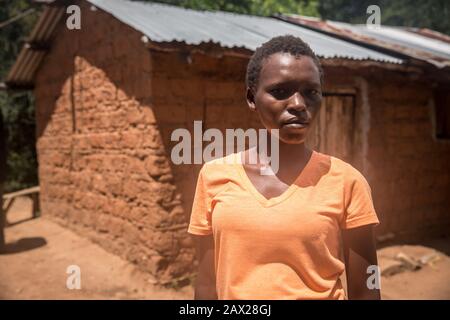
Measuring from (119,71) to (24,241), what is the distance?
3377 mm

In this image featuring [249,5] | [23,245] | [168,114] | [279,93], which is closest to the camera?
[279,93]

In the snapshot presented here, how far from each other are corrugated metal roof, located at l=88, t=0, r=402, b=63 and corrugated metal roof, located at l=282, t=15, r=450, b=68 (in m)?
0.33

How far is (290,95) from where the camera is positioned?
130cm

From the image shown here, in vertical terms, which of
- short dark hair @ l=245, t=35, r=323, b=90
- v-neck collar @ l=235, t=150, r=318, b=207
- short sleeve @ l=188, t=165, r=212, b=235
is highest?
short dark hair @ l=245, t=35, r=323, b=90

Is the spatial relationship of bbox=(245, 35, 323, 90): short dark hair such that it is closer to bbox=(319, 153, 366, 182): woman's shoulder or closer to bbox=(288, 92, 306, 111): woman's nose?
bbox=(288, 92, 306, 111): woman's nose

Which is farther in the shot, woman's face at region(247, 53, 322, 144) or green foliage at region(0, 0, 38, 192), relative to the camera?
green foliage at region(0, 0, 38, 192)

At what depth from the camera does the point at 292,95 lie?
129cm

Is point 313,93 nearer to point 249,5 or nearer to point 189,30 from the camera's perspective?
point 189,30

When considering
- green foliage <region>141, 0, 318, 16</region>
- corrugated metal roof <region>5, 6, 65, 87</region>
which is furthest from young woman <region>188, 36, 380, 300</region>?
green foliage <region>141, 0, 318, 16</region>

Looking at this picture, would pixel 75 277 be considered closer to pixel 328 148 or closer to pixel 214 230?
pixel 328 148

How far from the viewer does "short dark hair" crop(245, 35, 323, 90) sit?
1.33 metres

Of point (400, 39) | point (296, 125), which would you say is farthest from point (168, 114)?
point (400, 39)

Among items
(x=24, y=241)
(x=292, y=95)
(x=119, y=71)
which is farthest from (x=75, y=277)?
(x=292, y=95)

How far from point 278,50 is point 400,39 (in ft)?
25.0
